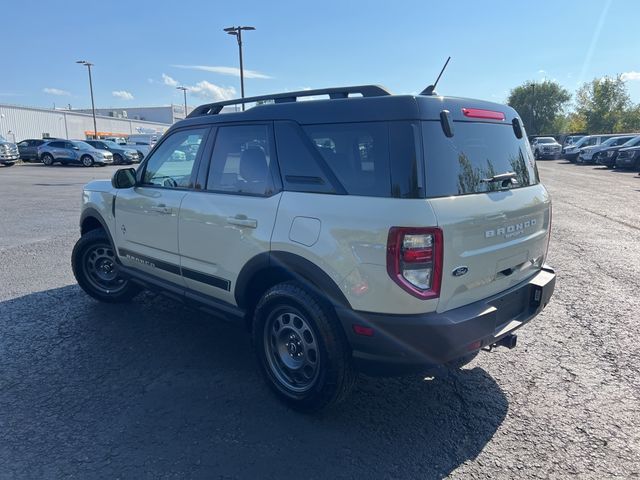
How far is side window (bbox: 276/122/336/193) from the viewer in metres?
2.83

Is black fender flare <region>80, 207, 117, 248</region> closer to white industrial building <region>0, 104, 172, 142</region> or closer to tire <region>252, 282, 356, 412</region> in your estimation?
tire <region>252, 282, 356, 412</region>

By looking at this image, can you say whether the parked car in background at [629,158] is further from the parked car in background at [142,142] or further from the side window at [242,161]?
the parked car in background at [142,142]

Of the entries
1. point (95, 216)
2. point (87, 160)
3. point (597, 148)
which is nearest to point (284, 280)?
point (95, 216)

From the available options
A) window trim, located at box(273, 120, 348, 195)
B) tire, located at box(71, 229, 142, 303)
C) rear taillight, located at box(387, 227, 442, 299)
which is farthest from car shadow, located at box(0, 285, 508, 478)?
window trim, located at box(273, 120, 348, 195)

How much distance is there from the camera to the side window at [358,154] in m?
2.57

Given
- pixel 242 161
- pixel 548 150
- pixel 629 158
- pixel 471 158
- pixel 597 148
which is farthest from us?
pixel 548 150

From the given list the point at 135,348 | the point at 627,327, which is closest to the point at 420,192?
the point at 135,348

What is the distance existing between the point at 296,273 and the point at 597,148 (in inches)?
1287

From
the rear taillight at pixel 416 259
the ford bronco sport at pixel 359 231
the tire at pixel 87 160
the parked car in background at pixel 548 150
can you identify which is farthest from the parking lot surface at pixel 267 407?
the parked car in background at pixel 548 150

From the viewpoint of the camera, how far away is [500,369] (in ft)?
11.9

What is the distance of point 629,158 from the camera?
23.5m

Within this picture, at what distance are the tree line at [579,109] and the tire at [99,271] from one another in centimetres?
6629

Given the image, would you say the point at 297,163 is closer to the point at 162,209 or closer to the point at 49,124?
the point at 162,209

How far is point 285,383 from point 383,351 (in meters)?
0.88
